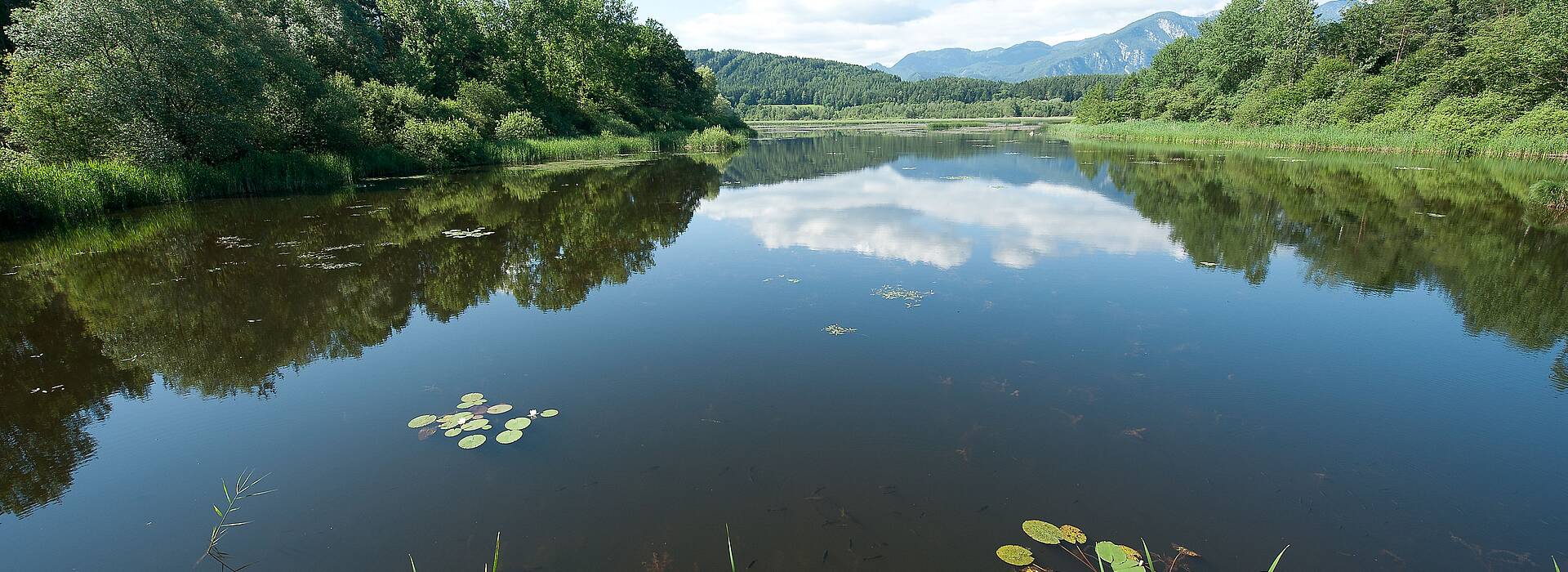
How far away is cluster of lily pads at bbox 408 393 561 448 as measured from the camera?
4.12 m

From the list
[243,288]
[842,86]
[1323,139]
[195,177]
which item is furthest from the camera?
[842,86]

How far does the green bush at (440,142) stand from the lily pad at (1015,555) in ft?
83.1

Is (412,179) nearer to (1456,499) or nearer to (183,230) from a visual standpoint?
(183,230)

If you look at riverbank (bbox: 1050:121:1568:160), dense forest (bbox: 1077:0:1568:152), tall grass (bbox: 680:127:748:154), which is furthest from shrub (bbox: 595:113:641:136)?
dense forest (bbox: 1077:0:1568:152)

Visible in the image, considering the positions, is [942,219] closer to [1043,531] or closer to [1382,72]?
[1043,531]

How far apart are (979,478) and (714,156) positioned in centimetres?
2996

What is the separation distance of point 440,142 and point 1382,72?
49261mm

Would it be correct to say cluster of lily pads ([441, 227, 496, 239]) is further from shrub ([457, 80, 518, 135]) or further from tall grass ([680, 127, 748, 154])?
tall grass ([680, 127, 748, 154])

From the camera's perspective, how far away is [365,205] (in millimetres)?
14844

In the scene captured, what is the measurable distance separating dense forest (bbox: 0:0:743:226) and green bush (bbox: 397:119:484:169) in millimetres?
60

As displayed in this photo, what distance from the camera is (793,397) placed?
4691mm

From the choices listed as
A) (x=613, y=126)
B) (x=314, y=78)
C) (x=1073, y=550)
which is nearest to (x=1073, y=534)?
(x=1073, y=550)

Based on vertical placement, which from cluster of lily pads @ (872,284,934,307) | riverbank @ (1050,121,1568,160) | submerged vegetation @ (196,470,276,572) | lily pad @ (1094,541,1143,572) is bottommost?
lily pad @ (1094,541,1143,572)

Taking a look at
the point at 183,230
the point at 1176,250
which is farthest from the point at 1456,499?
the point at 183,230
